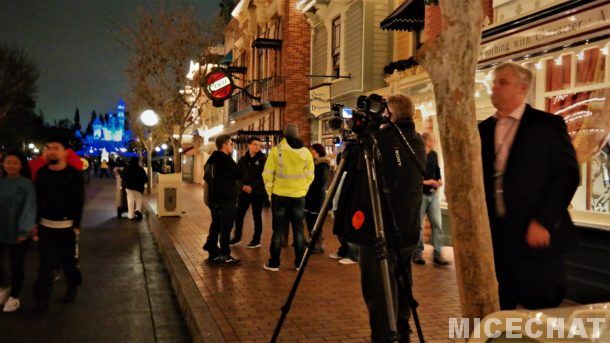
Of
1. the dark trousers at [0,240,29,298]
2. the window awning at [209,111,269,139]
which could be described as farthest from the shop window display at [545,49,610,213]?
the window awning at [209,111,269,139]

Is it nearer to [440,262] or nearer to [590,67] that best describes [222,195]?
[440,262]

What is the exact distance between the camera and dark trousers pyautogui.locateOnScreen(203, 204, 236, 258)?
8.29 metres

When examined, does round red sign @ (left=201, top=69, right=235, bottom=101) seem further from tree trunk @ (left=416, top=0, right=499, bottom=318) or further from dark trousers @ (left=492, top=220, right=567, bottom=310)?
dark trousers @ (left=492, top=220, right=567, bottom=310)

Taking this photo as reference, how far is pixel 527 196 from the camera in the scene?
309 centimetres

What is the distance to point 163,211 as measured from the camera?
48.5 feet

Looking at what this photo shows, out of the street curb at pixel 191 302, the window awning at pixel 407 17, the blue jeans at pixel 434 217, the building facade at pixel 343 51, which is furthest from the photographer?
the building facade at pixel 343 51

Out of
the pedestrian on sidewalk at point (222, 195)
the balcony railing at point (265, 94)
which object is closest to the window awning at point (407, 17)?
the pedestrian on sidewalk at point (222, 195)

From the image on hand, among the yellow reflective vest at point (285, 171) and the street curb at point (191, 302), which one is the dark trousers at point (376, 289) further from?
the yellow reflective vest at point (285, 171)

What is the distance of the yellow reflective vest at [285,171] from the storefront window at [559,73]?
152 inches

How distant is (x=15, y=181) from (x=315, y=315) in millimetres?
3596

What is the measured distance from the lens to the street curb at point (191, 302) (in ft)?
16.3

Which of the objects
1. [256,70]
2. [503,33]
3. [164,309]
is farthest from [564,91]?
[256,70]

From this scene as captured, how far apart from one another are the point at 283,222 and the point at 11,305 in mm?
3487

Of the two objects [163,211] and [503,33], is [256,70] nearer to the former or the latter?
[163,211]
